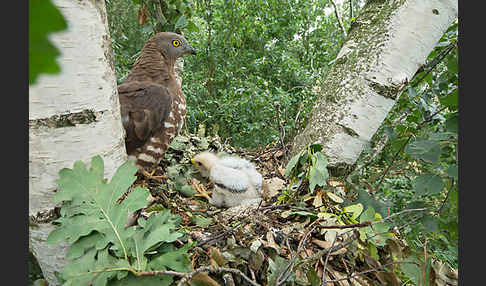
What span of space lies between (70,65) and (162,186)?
95cm

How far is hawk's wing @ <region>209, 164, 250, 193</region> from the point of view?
1474 mm

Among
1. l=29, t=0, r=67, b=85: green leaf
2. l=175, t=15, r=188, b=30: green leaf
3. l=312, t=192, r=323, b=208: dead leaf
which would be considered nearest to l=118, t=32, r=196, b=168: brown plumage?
l=175, t=15, r=188, b=30: green leaf

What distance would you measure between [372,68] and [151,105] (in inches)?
44.0

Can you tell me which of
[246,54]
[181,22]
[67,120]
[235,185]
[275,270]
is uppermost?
[181,22]

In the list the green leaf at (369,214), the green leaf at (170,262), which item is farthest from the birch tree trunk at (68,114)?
the green leaf at (369,214)

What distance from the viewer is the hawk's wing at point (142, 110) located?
4.98 ft

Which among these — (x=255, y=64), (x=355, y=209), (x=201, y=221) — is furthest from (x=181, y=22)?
(x=255, y=64)

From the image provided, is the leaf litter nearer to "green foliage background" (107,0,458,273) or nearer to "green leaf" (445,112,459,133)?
"green leaf" (445,112,459,133)

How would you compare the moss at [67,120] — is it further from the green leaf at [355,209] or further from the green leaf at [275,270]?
the green leaf at [355,209]

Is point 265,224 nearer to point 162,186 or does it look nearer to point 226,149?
point 162,186

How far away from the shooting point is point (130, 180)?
0.64 m

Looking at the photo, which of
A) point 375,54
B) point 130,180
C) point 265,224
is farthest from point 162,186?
point 375,54

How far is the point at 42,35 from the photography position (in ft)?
0.68

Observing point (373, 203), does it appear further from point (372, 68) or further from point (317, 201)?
point (372, 68)
